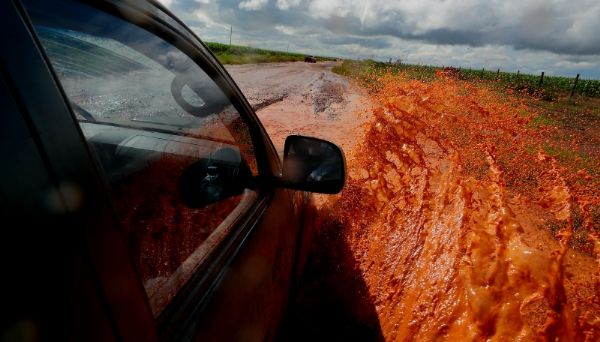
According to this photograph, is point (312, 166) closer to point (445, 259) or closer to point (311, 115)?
point (445, 259)

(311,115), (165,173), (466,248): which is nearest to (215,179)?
(165,173)

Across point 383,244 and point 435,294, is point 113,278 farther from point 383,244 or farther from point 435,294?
point 383,244

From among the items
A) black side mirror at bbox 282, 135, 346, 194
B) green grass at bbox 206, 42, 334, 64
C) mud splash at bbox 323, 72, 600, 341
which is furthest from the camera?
green grass at bbox 206, 42, 334, 64

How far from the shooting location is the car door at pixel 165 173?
0.80 m

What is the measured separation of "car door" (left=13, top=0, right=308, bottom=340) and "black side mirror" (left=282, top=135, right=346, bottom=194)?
12 cm

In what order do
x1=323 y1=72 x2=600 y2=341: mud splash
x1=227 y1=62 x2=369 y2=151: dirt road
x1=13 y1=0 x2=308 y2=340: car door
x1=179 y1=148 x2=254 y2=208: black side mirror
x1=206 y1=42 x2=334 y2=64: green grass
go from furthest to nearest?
x1=206 y1=42 x2=334 y2=64: green grass
x1=227 y1=62 x2=369 y2=151: dirt road
x1=323 y1=72 x2=600 y2=341: mud splash
x1=179 y1=148 x2=254 y2=208: black side mirror
x1=13 y1=0 x2=308 y2=340: car door

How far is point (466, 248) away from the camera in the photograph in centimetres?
355

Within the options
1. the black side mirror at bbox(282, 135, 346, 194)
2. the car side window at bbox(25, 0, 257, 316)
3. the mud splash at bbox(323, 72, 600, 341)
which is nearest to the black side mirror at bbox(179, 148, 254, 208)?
the car side window at bbox(25, 0, 257, 316)

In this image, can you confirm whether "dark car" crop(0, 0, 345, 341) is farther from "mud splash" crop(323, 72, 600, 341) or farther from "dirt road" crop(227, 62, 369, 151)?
"dirt road" crop(227, 62, 369, 151)

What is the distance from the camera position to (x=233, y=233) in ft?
4.98

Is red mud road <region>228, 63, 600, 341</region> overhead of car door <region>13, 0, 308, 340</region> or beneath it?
beneath

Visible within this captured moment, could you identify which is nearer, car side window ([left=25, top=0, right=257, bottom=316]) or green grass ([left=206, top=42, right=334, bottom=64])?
car side window ([left=25, top=0, right=257, bottom=316])

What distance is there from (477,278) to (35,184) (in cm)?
343

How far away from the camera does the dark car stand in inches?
24.8
